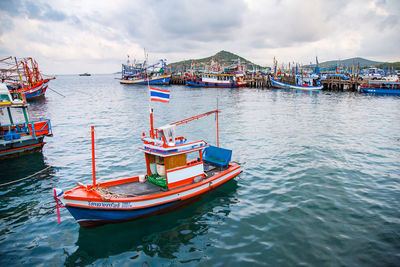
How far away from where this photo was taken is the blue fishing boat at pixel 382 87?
61594mm

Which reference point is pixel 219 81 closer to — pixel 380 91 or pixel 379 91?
pixel 379 91

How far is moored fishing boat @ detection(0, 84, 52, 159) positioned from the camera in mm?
17359

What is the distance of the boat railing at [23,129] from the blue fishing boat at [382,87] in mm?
74944

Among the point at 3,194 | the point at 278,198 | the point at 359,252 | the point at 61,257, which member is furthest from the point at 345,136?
the point at 3,194

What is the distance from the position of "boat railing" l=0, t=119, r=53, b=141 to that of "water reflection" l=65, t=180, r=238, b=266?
12.5 m

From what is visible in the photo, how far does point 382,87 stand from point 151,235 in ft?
255

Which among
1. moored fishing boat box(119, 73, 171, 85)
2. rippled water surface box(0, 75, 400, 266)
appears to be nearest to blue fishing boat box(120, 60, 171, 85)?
moored fishing boat box(119, 73, 171, 85)

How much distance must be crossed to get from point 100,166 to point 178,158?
27.2 ft

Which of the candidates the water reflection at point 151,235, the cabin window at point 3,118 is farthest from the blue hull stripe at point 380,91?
the cabin window at point 3,118

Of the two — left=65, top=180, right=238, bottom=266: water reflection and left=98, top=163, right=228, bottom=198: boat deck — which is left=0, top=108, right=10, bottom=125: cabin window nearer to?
left=98, top=163, right=228, bottom=198: boat deck

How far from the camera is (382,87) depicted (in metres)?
64.6

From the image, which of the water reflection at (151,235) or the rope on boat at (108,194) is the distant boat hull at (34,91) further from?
the water reflection at (151,235)

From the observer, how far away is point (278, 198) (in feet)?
39.8

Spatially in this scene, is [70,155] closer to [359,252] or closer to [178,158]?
[178,158]
